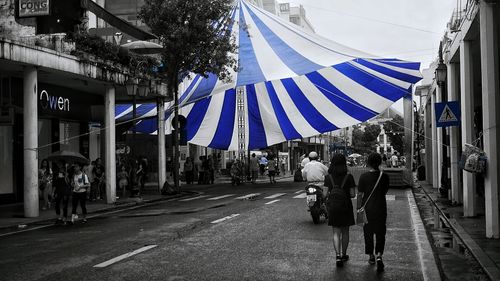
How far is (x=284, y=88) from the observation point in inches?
1134

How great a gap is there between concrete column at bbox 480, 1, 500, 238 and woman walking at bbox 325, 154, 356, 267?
11.7 ft

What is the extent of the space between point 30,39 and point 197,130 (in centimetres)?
1525

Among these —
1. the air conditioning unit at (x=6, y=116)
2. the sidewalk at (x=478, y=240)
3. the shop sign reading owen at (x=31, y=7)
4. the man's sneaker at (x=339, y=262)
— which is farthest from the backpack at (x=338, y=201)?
→ the air conditioning unit at (x=6, y=116)

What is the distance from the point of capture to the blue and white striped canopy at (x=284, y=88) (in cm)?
2459

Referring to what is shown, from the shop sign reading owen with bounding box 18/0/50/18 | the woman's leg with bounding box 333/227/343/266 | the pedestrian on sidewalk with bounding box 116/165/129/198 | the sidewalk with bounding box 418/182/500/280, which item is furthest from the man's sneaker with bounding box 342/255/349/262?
the pedestrian on sidewalk with bounding box 116/165/129/198

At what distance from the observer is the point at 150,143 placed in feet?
111

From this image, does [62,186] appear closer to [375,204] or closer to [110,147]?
[110,147]

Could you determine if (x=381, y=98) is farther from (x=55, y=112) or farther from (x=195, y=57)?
(x=55, y=112)

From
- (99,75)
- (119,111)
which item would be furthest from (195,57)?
(119,111)

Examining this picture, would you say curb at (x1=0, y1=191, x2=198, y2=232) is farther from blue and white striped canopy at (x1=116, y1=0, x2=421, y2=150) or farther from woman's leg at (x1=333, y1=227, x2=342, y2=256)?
woman's leg at (x1=333, y1=227, x2=342, y2=256)

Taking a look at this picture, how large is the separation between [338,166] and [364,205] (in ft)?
2.38

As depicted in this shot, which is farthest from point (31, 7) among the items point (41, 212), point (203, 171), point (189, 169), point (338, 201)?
point (189, 169)

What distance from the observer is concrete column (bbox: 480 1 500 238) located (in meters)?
9.88

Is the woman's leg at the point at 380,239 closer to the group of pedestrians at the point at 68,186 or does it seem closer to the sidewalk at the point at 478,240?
the sidewalk at the point at 478,240
